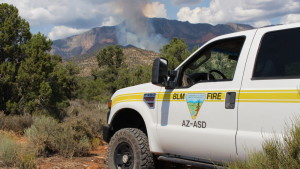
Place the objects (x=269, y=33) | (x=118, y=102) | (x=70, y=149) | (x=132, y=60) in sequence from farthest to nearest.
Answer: (x=132, y=60)
(x=70, y=149)
(x=118, y=102)
(x=269, y=33)

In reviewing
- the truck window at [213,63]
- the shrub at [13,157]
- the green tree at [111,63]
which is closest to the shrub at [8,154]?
the shrub at [13,157]

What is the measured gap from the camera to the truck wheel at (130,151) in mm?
5328

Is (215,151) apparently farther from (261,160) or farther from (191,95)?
(261,160)

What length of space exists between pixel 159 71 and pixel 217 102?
897mm

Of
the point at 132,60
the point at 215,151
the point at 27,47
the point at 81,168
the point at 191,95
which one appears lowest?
the point at 81,168

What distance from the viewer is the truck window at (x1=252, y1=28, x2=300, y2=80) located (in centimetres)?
384

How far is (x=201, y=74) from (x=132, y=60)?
2438 inches

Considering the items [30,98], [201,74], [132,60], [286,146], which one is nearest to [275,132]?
[286,146]

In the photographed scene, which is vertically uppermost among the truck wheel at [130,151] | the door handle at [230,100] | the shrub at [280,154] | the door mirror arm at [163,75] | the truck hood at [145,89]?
the door mirror arm at [163,75]

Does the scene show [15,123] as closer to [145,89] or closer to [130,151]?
[130,151]

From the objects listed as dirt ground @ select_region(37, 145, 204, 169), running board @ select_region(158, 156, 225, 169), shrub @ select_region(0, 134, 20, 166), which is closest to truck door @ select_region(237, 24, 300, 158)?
running board @ select_region(158, 156, 225, 169)

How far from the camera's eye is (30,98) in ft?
48.8

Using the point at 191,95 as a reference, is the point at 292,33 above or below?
above

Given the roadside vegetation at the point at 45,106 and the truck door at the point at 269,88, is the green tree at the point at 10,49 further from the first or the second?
the truck door at the point at 269,88
